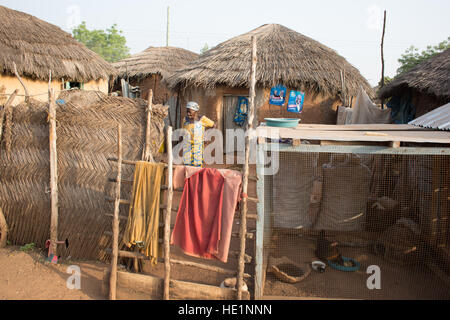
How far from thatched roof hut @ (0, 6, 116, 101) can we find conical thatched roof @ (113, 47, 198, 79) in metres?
3.51

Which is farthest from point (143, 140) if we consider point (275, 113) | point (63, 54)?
point (63, 54)

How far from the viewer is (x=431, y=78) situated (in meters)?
6.57

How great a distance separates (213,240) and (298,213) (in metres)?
1.57

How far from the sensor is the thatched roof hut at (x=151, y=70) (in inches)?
602

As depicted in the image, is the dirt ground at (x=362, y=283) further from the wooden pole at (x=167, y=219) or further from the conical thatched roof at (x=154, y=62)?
the conical thatched roof at (x=154, y=62)

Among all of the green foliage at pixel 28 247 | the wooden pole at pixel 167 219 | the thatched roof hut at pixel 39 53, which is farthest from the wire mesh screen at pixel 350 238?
the thatched roof hut at pixel 39 53

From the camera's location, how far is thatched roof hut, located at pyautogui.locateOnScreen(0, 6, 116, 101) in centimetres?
907

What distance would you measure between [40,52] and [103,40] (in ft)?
100

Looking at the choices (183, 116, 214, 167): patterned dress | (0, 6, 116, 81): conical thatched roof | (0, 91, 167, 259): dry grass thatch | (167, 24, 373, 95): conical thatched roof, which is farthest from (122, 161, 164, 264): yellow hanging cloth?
(0, 6, 116, 81): conical thatched roof

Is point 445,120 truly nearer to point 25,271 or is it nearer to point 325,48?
point 25,271

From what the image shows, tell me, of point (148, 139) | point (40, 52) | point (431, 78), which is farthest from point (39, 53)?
point (431, 78)

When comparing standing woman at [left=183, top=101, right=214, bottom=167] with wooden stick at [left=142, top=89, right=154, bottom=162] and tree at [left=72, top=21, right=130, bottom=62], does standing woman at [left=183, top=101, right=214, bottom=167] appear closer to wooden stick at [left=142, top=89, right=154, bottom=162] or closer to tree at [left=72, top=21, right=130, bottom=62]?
wooden stick at [left=142, top=89, right=154, bottom=162]

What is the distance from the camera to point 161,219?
3.64 meters

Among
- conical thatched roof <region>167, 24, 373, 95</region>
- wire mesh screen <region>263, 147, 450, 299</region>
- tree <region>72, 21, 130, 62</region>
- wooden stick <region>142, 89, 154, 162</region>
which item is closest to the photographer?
wire mesh screen <region>263, 147, 450, 299</region>
